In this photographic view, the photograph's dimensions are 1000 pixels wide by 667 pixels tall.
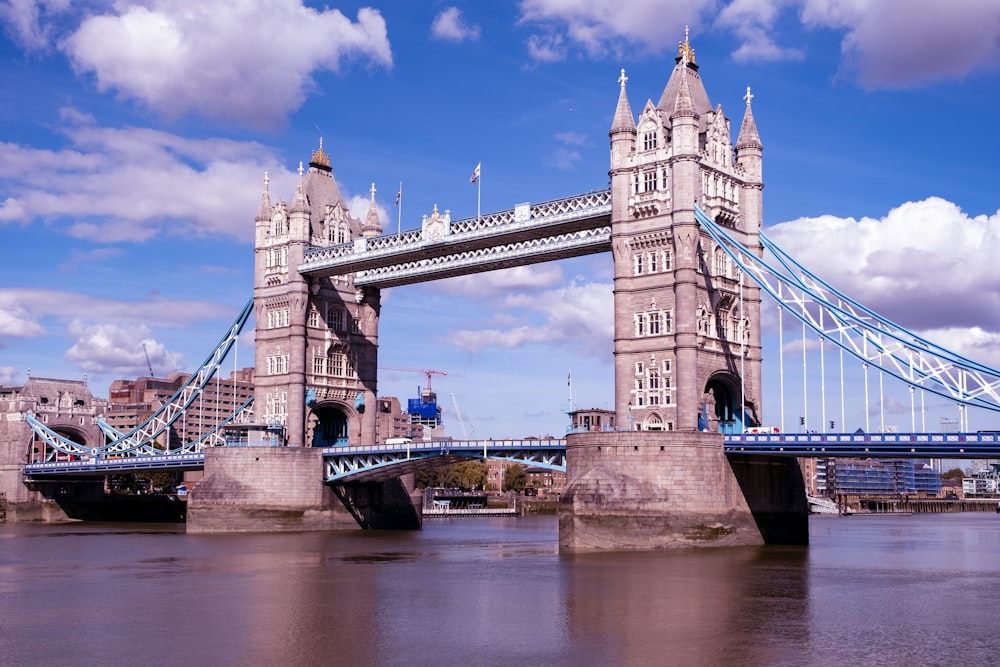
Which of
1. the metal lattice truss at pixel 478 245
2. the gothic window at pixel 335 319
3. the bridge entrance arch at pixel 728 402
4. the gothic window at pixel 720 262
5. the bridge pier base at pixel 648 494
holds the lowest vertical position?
the bridge pier base at pixel 648 494

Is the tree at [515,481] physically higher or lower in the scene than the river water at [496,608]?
lower

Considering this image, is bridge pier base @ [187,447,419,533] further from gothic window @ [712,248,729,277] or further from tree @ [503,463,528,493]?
tree @ [503,463,528,493]

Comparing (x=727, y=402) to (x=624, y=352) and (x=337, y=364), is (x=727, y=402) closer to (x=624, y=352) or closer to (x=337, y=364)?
(x=624, y=352)

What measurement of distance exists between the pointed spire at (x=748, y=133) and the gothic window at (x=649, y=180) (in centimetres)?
708

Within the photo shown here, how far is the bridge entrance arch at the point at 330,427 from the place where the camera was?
87.7 m

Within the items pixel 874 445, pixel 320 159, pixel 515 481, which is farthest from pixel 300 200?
pixel 515 481

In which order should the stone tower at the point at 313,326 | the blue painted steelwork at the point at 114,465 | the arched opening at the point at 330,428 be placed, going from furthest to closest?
the arched opening at the point at 330,428 → the blue painted steelwork at the point at 114,465 → the stone tower at the point at 313,326

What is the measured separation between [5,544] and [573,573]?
40696 millimetres

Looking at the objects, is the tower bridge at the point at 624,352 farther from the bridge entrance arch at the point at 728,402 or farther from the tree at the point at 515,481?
the tree at the point at 515,481

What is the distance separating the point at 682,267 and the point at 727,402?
9.71 metres

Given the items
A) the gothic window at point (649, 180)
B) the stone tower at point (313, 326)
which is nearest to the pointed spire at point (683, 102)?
the gothic window at point (649, 180)

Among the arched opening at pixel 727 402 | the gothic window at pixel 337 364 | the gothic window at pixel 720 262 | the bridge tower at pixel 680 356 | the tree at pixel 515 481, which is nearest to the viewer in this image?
the bridge tower at pixel 680 356

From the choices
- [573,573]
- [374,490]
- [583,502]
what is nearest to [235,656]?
[573,573]

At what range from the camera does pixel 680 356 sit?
199 ft
